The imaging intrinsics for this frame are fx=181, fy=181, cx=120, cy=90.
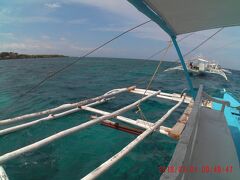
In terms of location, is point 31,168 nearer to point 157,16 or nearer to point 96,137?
point 96,137

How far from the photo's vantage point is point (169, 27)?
387cm

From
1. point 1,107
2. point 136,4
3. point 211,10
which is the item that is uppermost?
point 211,10

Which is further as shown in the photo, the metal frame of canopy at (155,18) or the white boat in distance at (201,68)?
the white boat in distance at (201,68)

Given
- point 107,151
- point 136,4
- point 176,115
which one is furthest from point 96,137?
point 136,4

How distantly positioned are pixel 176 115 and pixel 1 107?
34.5ft

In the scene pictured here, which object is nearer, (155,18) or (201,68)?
(155,18)

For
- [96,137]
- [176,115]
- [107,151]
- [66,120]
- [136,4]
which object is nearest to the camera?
[136,4]

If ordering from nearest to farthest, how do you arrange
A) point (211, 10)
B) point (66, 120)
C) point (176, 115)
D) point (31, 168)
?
point (211, 10) < point (31, 168) < point (66, 120) < point (176, 115)

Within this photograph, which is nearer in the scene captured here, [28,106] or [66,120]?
[66,120]

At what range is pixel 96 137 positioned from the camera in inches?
278

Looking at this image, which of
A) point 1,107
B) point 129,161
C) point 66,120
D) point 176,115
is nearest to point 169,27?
point 129,161

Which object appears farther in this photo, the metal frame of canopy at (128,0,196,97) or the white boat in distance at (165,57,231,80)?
the white boat in distance at (165,57,231,80)

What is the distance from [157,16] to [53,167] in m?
4.70

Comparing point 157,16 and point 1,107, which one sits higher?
point 157,16
